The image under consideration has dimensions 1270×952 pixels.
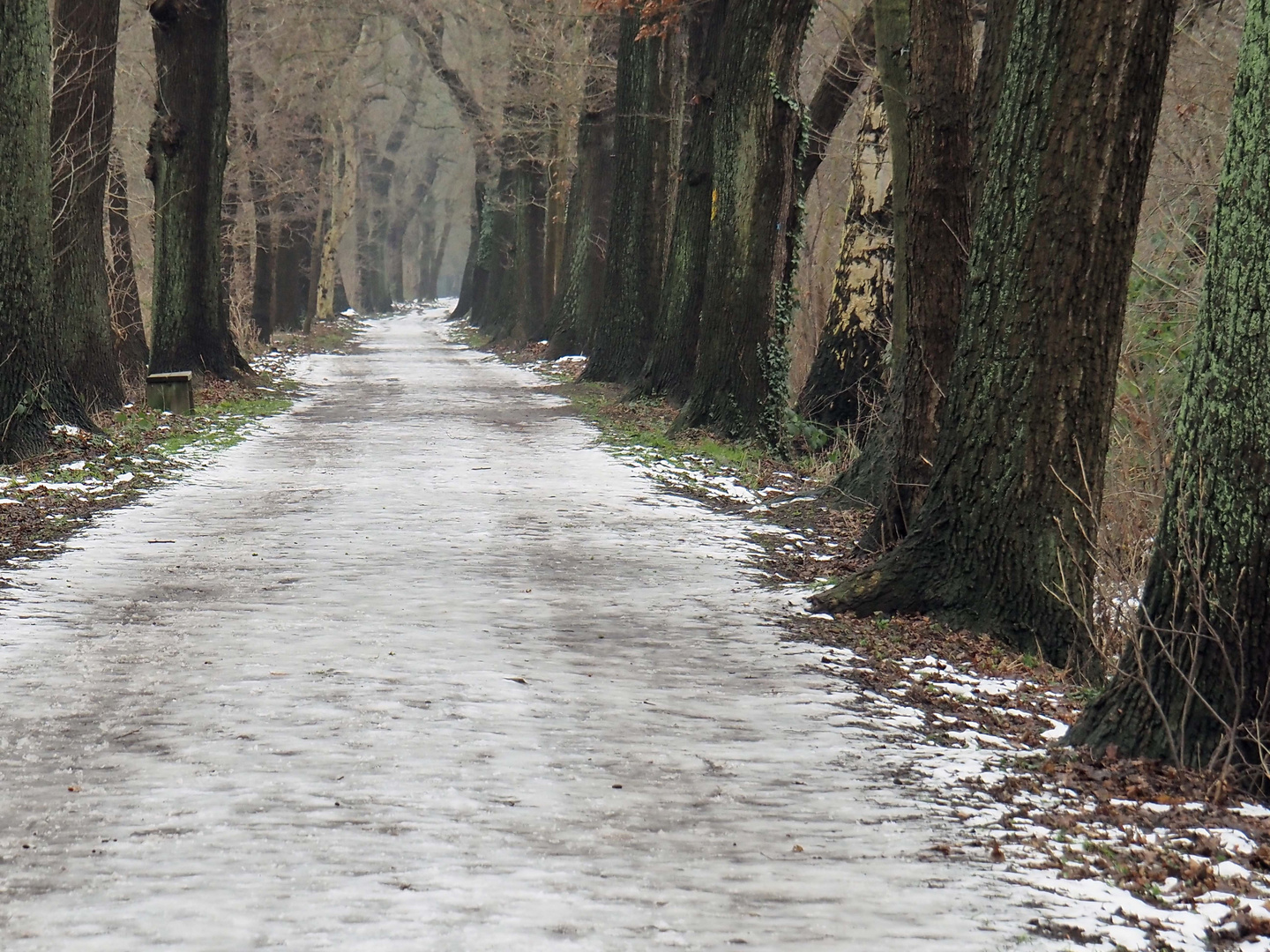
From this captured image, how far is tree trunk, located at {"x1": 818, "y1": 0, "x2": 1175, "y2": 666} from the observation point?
7.00m

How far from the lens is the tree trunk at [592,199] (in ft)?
93.2

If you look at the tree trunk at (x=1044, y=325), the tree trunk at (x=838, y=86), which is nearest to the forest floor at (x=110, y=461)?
the tree trunk at (x=1044, y=325)

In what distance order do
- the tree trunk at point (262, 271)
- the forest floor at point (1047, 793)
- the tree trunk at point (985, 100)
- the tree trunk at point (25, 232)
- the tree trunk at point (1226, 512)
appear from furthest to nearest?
the tree trunk at point (262, 271), the tree trunk at point (25, 232), the tree trunk at point (985, 100), the tree trunk at point (1226, 512), the forest floor at point (1047, 793)

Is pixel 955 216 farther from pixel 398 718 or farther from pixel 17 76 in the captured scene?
pixel 17 76

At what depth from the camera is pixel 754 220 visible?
51.4 ft

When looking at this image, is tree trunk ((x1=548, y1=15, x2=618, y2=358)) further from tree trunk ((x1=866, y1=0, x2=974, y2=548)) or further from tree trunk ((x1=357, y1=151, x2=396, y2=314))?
→ tree trunk ((x1=357, y1=151, x2=396, y2=314))

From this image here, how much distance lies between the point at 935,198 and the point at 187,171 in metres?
13.9

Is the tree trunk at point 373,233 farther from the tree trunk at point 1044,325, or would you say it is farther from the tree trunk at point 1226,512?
the tree trunk at point 1226,512

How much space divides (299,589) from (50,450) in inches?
236

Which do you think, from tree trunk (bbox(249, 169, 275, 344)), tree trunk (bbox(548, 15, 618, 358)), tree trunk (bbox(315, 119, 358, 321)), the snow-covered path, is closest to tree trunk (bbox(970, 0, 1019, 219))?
the snow-covered path

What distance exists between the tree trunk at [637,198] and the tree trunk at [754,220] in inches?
236

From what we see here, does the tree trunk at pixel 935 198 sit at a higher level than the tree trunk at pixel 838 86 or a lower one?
lower

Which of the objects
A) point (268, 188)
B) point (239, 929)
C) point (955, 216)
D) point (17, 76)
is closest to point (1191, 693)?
point (239, 929)

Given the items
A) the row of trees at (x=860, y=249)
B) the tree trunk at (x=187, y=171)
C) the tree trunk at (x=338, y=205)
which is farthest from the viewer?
the tree trunk at (x=338, y=205)
